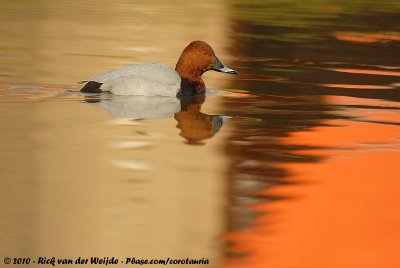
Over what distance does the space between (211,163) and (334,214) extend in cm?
181

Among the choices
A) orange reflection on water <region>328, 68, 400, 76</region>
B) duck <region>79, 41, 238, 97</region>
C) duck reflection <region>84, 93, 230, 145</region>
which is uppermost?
duck <region>79, 41, 238, 97</region>

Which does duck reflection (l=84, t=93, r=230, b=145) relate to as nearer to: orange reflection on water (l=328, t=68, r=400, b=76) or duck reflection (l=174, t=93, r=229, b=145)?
duck reflection (l=174, t=93, r=229, b=145)

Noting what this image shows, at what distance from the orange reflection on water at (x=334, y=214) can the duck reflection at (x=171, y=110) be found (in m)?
1.09

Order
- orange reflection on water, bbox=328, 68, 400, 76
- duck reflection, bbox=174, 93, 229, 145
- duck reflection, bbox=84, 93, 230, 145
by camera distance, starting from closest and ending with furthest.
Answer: duck reflection, bbox=174, 93, 229, 145, duck reflection, bbox=84, 93, 230, 145, orange reflection on water, bbox=328, 68, 400, 76

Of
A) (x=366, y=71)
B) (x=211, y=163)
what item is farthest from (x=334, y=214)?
(x=366, y=71)

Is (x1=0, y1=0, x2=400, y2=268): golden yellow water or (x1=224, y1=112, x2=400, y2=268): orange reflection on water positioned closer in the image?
(x1=224, y1=112, x2=400, y2=268): orange reflection on water

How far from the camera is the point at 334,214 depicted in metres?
8.09

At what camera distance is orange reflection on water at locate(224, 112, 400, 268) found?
275 inches

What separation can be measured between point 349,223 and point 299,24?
2072 centimetres

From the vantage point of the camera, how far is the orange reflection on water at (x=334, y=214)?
6.97m

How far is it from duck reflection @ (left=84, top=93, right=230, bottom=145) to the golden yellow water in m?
0.03

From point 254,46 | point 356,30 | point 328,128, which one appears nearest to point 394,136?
point 328,128

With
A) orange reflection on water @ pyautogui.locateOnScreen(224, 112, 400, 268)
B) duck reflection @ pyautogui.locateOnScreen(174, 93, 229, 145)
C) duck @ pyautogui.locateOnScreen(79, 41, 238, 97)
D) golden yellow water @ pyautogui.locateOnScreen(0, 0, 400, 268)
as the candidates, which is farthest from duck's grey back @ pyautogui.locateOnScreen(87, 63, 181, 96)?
orange reflection on water @ pyautogui.locateOnScreen(224, 112, 400, 268)

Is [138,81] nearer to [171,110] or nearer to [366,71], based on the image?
[171,110]
